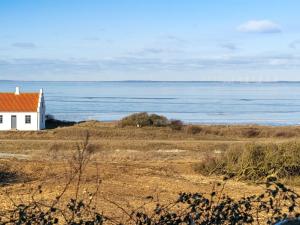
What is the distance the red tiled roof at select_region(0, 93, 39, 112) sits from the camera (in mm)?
55375

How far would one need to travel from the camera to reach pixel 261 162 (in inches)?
803

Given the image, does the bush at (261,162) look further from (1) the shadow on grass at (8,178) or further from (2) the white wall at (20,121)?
(2) the white wall at (20,121)

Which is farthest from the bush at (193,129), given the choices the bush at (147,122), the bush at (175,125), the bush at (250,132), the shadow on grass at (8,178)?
the shadow on grass at (8,178)

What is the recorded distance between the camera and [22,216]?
5238 millimetres

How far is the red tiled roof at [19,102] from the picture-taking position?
182 ft

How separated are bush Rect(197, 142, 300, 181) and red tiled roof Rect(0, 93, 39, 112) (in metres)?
36.3

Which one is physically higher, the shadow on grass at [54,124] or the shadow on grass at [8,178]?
the shadow on grass at [54,124]

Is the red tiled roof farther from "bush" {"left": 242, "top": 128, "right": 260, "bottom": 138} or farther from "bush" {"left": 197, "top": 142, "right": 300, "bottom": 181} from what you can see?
"bush" {"left": 197, "top": 142, "right": 300, "bottom": 181}

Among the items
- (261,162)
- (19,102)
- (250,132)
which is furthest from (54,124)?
(261,162)

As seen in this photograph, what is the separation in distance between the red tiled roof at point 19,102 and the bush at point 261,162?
36254mm

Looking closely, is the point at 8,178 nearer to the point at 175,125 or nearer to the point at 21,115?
the point at 21,115

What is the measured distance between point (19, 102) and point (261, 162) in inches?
1549

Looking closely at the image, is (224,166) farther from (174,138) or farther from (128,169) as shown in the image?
(174,138)

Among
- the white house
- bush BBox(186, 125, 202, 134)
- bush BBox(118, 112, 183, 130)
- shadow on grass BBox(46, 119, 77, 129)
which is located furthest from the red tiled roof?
bush BBox(186, 125, 202, 134)
